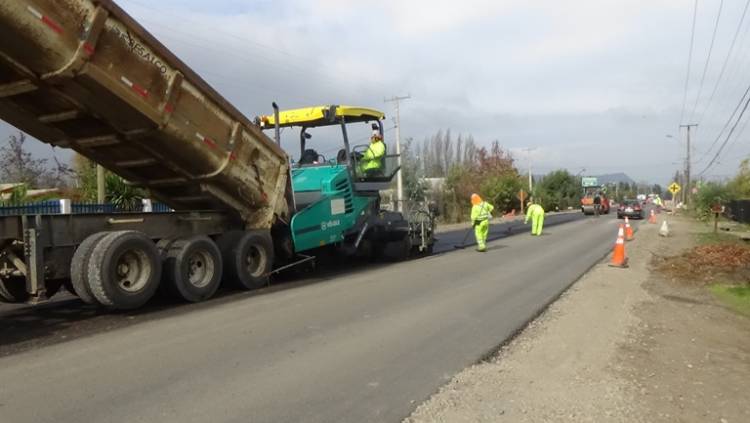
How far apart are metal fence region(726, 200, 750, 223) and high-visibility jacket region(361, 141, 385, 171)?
24.6 meters

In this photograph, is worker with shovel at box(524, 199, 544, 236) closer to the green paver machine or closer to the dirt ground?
the green paver machine

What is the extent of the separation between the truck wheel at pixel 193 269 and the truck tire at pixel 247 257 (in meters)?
0.39

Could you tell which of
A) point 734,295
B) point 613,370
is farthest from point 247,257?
point 734,295

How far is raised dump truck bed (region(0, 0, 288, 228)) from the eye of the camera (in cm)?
661

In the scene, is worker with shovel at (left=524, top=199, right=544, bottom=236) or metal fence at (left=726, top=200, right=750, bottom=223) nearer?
worker with shovel at (left=524, top=199, right=544, bottom=236)

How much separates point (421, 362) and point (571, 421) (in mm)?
1688

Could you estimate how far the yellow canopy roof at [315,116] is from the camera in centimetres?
1198

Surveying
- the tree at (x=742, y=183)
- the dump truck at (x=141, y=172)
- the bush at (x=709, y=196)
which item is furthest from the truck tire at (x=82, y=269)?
the tree at (x=742, y=183)

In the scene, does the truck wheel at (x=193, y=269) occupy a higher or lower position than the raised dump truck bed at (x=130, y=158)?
lower

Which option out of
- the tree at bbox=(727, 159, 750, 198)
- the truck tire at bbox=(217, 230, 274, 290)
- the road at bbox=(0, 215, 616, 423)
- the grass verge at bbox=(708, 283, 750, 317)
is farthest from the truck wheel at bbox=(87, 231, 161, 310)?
the tree at bbox=(727, 159, 750, 198)

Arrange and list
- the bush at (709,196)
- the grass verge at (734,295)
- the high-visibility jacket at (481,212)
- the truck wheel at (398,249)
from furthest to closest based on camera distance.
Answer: the bush at (709,196) < the high-visibility jacket at (481,212) < the truck wheel at (398,249) < the grass verge at (734,295)

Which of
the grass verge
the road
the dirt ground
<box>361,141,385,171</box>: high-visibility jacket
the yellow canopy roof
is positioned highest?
the yellow canopy roof

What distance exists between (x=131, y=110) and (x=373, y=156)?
595cm

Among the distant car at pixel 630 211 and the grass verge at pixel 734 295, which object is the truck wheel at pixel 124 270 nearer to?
the grass verge at pixel 734 295
